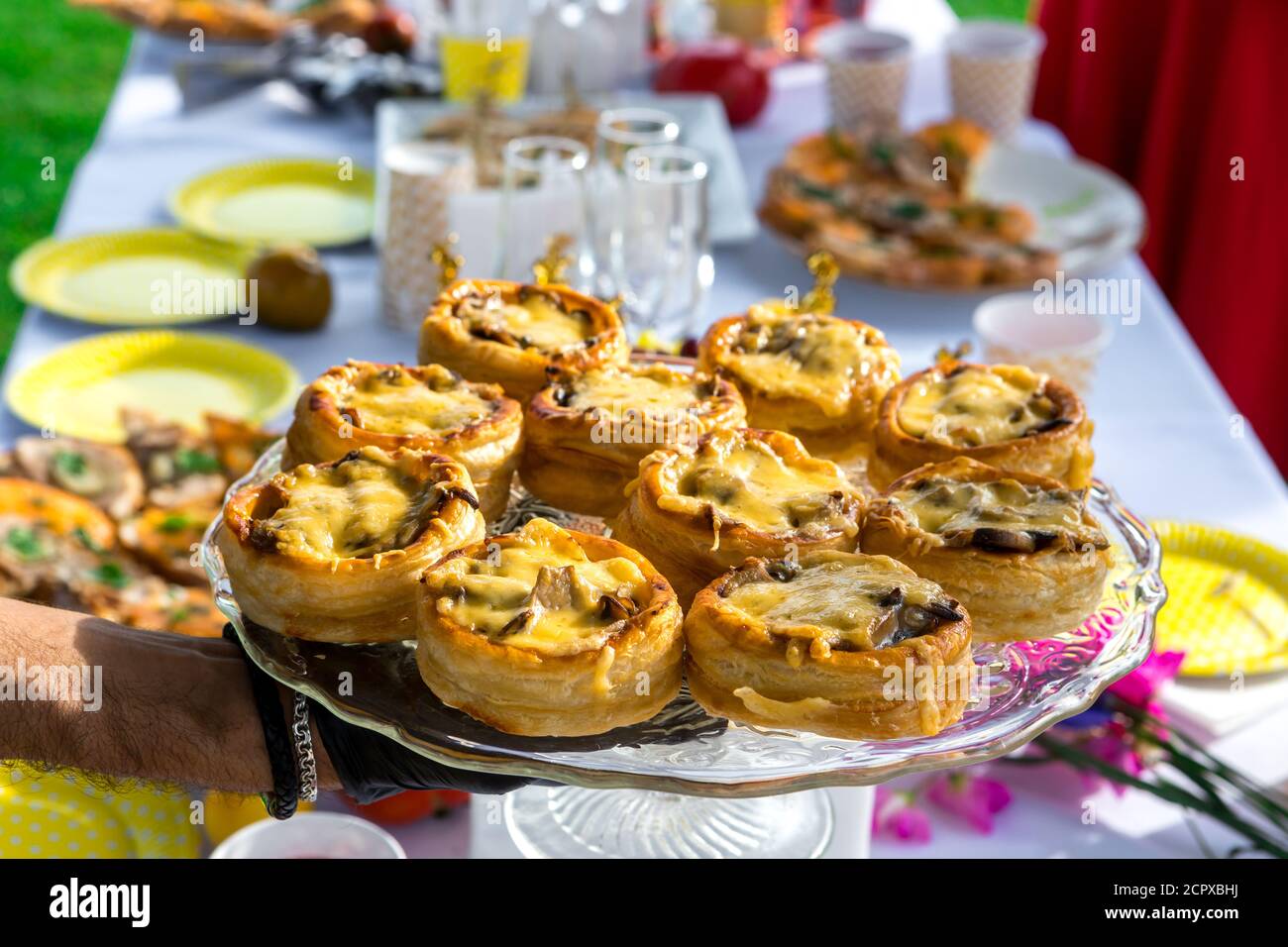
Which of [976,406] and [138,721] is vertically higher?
[976,406]

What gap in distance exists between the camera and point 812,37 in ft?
17.1

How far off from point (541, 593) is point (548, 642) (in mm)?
66

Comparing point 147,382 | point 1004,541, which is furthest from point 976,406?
point 147,382

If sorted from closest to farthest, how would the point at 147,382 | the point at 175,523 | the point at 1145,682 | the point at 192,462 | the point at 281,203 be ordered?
the point at 1145,682 < the point at 175,523 < the point at 192,462 < the point at 147,382 < the point at 281,203

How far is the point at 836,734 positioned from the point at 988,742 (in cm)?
15

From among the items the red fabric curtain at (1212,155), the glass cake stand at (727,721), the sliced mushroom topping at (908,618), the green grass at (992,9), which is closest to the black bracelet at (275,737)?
the glass cake stand at (727,721)

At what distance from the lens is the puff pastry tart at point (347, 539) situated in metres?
1.46

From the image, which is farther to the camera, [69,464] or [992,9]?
[992,9]

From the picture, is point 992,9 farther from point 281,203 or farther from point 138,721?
point 138,721

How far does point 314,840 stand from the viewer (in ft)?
5.91

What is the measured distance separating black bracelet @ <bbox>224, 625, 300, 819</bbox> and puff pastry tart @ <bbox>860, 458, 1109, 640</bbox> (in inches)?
27.5

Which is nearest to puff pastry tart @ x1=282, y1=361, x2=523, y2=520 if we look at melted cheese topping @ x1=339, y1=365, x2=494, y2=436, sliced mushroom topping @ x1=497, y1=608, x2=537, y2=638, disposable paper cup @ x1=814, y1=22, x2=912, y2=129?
melted cheese topping @ x1=339, y1=365, x2=494, y2=436
